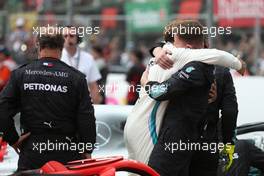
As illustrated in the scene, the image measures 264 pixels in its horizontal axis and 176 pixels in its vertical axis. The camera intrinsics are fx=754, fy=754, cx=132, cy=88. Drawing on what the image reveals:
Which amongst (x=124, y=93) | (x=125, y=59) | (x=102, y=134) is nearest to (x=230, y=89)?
(x=102, y=134)

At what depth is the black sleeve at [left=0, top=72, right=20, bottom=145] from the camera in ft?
17.2

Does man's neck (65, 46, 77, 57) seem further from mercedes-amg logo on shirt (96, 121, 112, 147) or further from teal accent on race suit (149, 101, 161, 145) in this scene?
teal accent on race suit (149, 101, 161, 145)

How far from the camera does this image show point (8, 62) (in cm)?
1200

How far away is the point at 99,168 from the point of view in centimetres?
459

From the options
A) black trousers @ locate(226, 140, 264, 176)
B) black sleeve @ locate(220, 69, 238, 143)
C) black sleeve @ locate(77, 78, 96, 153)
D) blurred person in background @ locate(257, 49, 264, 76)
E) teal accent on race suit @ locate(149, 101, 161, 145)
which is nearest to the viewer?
teal accent on race suit @ locate(149, 101, 161, 145)

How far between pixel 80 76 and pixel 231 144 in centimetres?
125

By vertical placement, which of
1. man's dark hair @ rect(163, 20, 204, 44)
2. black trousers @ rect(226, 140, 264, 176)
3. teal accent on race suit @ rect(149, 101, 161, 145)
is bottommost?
black trousers @ rect(226, 140, 264, 176)

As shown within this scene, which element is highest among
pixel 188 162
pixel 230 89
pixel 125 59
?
pixel 230 89

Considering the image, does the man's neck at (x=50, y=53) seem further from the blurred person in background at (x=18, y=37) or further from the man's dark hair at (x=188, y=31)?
the blurred person in background at (x=18, y=37)

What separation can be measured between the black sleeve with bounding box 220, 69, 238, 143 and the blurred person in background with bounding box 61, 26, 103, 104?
9.50 feet

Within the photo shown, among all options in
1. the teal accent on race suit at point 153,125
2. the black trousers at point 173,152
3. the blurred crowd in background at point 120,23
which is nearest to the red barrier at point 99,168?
the black trousers at point 173,152

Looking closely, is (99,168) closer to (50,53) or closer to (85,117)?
(85,117)

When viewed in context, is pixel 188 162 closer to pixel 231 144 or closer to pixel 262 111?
pixel 231 144

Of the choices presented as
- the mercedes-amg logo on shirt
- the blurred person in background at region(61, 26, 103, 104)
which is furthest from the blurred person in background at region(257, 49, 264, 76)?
the mercedes-amg logo on shirt
